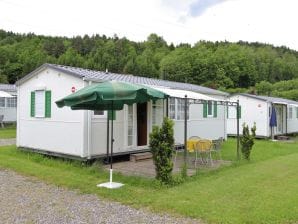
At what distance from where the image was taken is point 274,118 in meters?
18.4

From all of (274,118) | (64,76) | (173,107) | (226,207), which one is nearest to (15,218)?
(226,207)

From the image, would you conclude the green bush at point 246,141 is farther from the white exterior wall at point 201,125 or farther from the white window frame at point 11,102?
the white window frame at point 11,102

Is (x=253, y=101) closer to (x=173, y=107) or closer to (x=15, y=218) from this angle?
(x=173, y=107)

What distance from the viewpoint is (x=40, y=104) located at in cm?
1112

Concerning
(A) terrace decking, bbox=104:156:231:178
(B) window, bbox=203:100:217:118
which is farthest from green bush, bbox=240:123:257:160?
(B) window, bbox=203:100:217:118

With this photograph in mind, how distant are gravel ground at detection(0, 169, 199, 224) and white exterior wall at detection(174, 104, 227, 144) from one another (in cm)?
680

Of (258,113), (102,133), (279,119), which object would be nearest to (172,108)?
(102,133)

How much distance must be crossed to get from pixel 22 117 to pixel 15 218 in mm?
7122

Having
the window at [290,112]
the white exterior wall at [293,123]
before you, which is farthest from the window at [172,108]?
the window at [290,112]

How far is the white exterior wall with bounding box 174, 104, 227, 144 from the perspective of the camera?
13.2m

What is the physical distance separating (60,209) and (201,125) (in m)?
9.91

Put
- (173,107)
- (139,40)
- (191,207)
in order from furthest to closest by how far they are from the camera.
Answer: (139,40)
(173,107)
(191,207)

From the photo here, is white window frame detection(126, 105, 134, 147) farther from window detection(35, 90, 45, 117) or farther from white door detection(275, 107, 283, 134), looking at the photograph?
white door detection(275, 107, 283, 134)

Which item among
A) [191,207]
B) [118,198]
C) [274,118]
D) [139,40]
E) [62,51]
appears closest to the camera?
[191,207]
